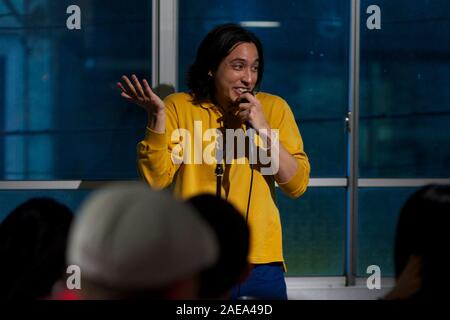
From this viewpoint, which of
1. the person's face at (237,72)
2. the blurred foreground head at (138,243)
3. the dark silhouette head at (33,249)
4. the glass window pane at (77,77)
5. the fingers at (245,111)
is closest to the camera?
the blurred foreground head at (138,243)

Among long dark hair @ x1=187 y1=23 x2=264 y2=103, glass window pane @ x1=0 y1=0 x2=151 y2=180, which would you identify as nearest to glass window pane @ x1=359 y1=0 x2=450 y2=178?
glass window pane @ x1=0 y1=0 x2=151 y2=180

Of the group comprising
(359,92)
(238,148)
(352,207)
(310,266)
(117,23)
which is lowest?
(310,266)

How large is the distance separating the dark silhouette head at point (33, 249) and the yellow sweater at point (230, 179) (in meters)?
1.07

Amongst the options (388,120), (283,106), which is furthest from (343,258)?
(283,106)

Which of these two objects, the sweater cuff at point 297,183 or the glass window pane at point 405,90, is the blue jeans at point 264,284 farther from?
the glass window pane at point 405,90

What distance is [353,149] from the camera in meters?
4.87

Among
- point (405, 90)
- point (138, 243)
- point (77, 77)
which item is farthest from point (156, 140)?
point (405, 90)

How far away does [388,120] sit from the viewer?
4926 mm

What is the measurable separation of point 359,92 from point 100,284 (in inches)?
146

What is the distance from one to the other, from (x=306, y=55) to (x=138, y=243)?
363 cm

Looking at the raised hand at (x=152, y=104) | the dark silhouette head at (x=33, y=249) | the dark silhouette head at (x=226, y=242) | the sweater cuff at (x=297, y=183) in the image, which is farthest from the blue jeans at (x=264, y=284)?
the dark silhouette head at (x=226, y=242)

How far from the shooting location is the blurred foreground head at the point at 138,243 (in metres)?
1.33
